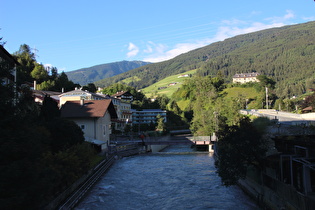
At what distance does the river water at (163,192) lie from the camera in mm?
20875

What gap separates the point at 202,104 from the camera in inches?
4368

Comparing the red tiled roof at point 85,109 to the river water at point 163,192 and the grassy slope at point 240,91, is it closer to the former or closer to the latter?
the river water at point 163,192

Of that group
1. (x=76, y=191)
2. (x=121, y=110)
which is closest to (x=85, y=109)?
(x=76, y=191)

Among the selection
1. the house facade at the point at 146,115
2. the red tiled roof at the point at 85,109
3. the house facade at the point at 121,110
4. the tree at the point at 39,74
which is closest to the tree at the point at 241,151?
the red tiled roof at the point at 85,109

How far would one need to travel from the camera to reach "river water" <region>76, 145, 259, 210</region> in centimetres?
2088

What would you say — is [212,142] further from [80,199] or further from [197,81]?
[197,81]

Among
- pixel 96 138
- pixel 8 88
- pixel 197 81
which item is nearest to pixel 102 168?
pixel 96 138

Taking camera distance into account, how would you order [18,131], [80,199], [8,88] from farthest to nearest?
[80,199]
[8,88]
[18,131]

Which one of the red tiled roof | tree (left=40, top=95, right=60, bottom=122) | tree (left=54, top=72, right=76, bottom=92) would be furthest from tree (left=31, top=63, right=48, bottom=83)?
tree (left=40, top=95, right=60, bottom=122)

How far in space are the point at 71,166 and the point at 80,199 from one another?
8.84 ft

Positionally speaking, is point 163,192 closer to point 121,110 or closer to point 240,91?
point 121,110

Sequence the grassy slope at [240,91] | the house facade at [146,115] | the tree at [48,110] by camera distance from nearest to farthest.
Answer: the tree at [48,110], the house facade at [146,115], the grassy slope at [240,91]

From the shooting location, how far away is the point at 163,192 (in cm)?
2481

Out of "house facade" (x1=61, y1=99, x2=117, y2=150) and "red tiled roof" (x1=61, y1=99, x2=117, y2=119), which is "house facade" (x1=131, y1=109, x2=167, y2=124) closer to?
"red tiled roof" (x1=61, y1=99, x2=117, y2=119)
